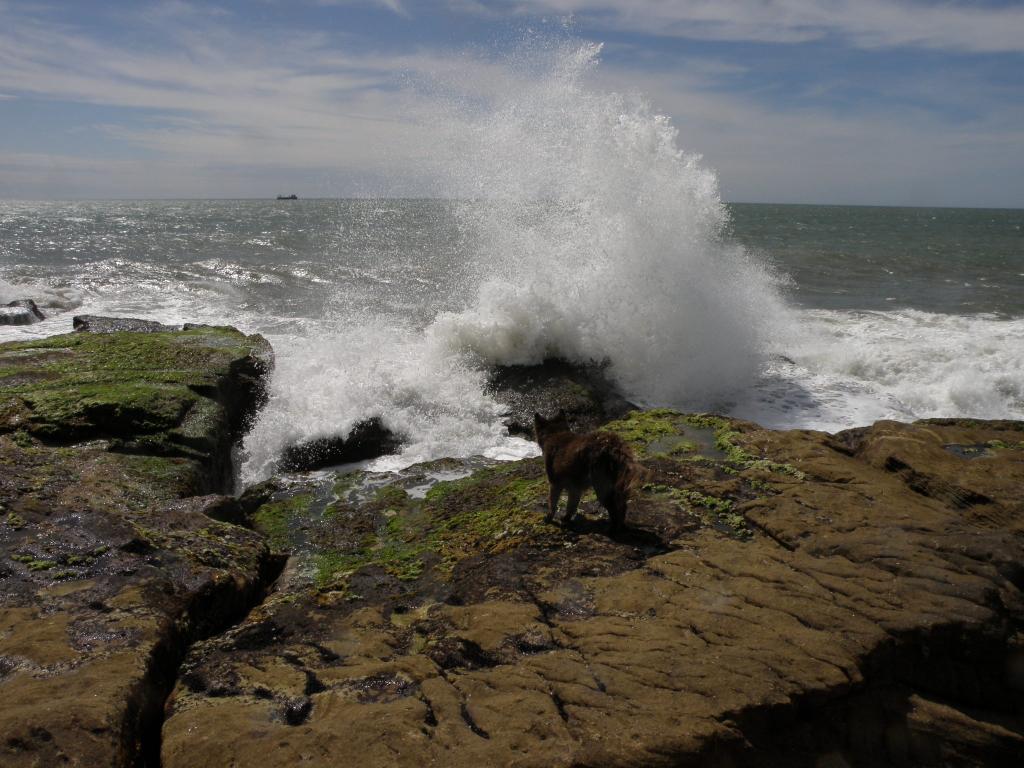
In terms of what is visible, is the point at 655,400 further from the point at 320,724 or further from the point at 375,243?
→ the point at 375,243

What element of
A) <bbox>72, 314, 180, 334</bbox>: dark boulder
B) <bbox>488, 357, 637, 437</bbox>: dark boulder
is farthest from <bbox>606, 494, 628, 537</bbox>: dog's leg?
<bbox>72, 314, 180, 334</bbox>: dark boulder

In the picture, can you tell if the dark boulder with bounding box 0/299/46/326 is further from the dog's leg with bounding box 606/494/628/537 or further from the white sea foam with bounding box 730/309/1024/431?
the dog's leg with bounding box 606/494/628/537

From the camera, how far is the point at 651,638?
3793mm

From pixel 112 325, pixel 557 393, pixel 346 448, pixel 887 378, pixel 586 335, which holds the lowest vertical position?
pixel 346 448

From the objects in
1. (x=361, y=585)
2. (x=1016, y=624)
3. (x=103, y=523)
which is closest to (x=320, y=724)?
(x=361, y=585)

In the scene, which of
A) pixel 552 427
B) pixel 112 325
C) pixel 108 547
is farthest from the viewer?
pixel 112 325

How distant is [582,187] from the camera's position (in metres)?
14.9

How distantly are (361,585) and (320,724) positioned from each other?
1.67m

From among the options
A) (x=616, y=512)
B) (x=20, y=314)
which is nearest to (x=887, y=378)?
(x=616, y=512)

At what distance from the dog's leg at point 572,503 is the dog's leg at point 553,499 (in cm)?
10

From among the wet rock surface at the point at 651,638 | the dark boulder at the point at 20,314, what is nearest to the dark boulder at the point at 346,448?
the wet rock surface at the point at 651,638

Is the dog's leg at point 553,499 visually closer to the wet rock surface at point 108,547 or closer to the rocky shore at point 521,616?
the rocky shore at point 521,616

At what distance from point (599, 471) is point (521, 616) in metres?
1.35

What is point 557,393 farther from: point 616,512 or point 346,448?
point 616,512
